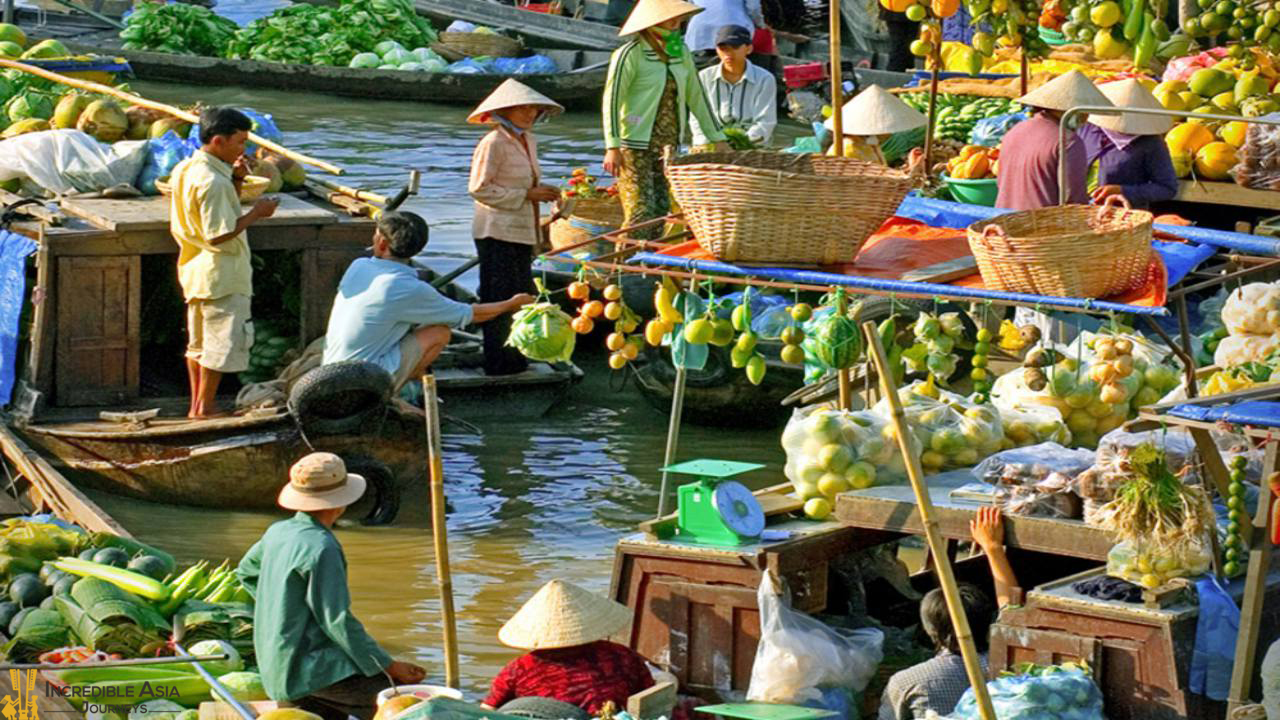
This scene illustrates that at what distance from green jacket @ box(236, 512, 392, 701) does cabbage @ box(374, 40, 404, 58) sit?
17349mm

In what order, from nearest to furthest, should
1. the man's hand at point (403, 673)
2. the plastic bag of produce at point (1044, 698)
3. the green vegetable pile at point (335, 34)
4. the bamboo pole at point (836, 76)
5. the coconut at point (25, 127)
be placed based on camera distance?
1. the plastic bag of produce at point (1044, 698)
2. the man's hand at point (403, 673)
3. the bamboo pole at point (836, 76)
4. the coconut at point (25, 127)
5. the green vegetable pile at point (335, 34)

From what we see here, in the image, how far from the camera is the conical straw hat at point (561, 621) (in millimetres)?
5793

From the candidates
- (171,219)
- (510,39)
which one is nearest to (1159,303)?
(171,219)

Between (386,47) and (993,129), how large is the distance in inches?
497

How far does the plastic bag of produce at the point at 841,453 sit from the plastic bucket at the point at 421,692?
1469mm

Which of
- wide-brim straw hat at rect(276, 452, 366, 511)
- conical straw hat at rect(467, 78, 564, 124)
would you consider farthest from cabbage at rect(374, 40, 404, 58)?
wide-brim straw hat at rect(276, 452, 366, 511)

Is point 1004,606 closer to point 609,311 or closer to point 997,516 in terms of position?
point 997,516

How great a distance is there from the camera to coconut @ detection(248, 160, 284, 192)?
10.4 metres

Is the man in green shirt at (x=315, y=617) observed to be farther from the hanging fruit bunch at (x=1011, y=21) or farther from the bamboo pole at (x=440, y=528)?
the hanging fruit bunch at (x=1011, y=21)

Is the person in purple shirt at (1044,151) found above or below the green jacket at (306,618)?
above

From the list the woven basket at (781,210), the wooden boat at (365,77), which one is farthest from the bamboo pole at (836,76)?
the wooden boat at (365,77)

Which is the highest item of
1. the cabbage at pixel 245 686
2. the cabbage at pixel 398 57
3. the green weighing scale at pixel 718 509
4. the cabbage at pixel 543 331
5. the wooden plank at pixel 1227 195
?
the wooden plank at pixel 1227 195

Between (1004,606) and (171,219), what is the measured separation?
478cm

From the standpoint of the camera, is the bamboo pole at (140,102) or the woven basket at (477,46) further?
the woven basket at (477,46)
